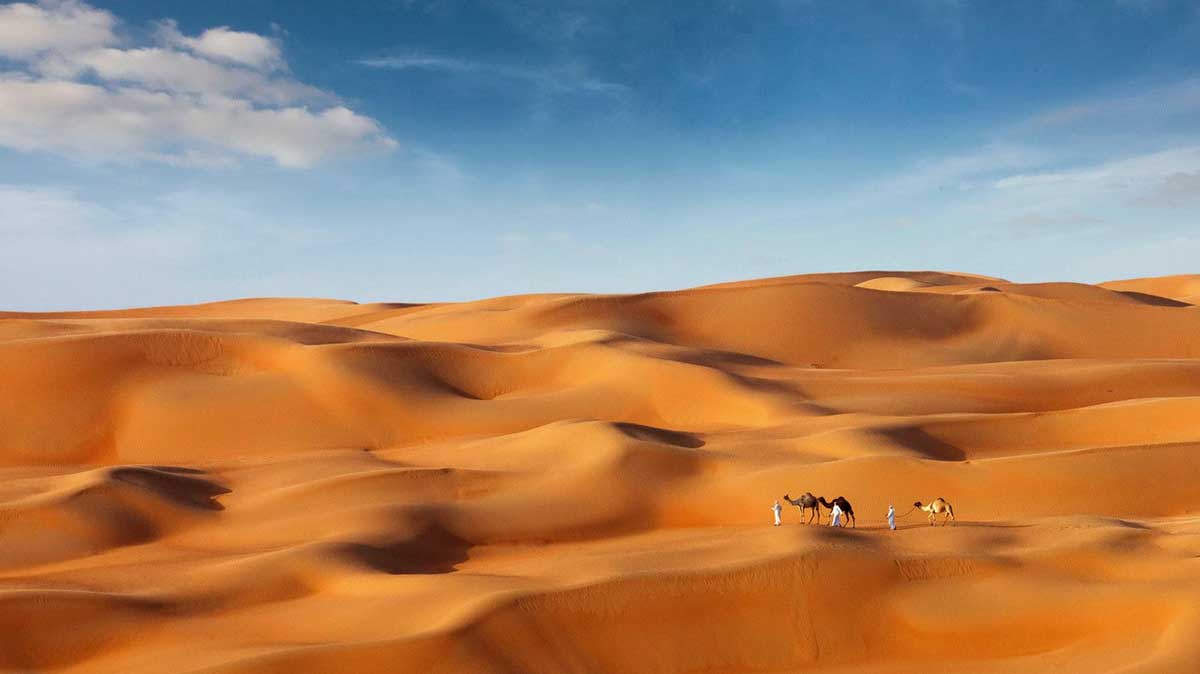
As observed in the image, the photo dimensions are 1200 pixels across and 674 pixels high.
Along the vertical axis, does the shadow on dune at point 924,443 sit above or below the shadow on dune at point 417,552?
above

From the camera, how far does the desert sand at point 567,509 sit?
22.0ft

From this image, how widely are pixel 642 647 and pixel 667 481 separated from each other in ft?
13.9

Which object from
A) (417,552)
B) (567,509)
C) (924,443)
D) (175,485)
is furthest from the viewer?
(924,443)

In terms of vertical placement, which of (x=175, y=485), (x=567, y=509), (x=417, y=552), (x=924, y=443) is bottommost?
(x=417, y=552)

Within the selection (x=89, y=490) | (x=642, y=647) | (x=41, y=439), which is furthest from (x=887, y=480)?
(x=41, y=439)

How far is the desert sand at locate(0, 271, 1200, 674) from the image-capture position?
6.71 metres

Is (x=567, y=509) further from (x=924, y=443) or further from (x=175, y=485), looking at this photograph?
(x=924, y=443)

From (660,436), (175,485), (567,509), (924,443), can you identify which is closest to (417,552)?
(567,509)

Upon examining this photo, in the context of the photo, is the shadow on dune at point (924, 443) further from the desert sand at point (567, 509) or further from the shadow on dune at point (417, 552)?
the shadow on dune at point (417, 552)

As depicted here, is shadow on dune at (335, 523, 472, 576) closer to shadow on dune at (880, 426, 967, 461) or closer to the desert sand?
the desert sand

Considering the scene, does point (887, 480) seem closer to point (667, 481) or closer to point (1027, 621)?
point (667, 481)

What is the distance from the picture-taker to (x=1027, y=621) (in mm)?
6852

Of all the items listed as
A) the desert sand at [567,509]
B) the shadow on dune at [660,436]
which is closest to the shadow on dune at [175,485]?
the desert sand at [567,509]

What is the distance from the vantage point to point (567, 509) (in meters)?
10.3
